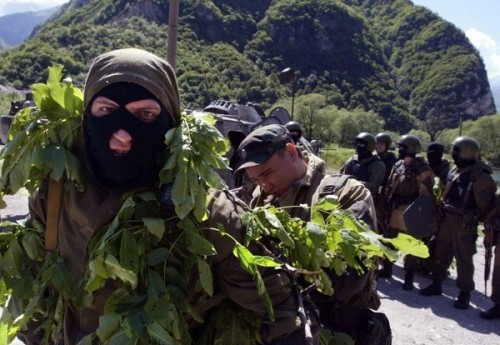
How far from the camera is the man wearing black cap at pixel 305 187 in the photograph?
218 cm

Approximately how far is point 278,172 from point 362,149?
16.6 feet

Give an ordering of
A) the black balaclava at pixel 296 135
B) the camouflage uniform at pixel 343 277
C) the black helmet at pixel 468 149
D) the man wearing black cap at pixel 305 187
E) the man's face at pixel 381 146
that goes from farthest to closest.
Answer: the man's face at pixel 381 146
the black balaclava at pixel 296 135
the black helmet at pixel 468 149
the man wearing black cap at pixel 305 187
the camouflage uniform at pixel 343 277

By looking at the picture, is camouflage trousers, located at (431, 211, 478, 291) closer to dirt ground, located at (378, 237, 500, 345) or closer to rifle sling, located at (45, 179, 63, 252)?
dirt ground, located at (378, 237, 500, 345)

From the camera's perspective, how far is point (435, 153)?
23.3 feet

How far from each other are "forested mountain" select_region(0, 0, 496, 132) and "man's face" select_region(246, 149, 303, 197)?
52146mm

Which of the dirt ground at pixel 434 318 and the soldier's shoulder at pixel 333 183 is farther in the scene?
the dirt ground at pixel 434 318

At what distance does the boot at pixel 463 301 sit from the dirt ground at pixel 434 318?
64mm

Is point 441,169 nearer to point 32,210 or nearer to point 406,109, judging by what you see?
point 32,210

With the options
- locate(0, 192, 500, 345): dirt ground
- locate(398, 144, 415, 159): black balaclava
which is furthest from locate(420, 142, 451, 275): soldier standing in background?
locate(398, 144, 415, 159): black balaclava

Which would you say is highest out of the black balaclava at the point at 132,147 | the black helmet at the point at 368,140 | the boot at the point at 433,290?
the black balaclava at the point at 132,147

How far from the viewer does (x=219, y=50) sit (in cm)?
7450

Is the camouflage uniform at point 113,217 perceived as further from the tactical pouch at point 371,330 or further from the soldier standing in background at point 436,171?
the soldier standing in background at point 436,171

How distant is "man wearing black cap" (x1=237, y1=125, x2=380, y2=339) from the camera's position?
7.16 feet

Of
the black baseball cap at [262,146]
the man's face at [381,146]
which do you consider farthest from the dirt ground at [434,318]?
the black baseball cap at [262,146]
